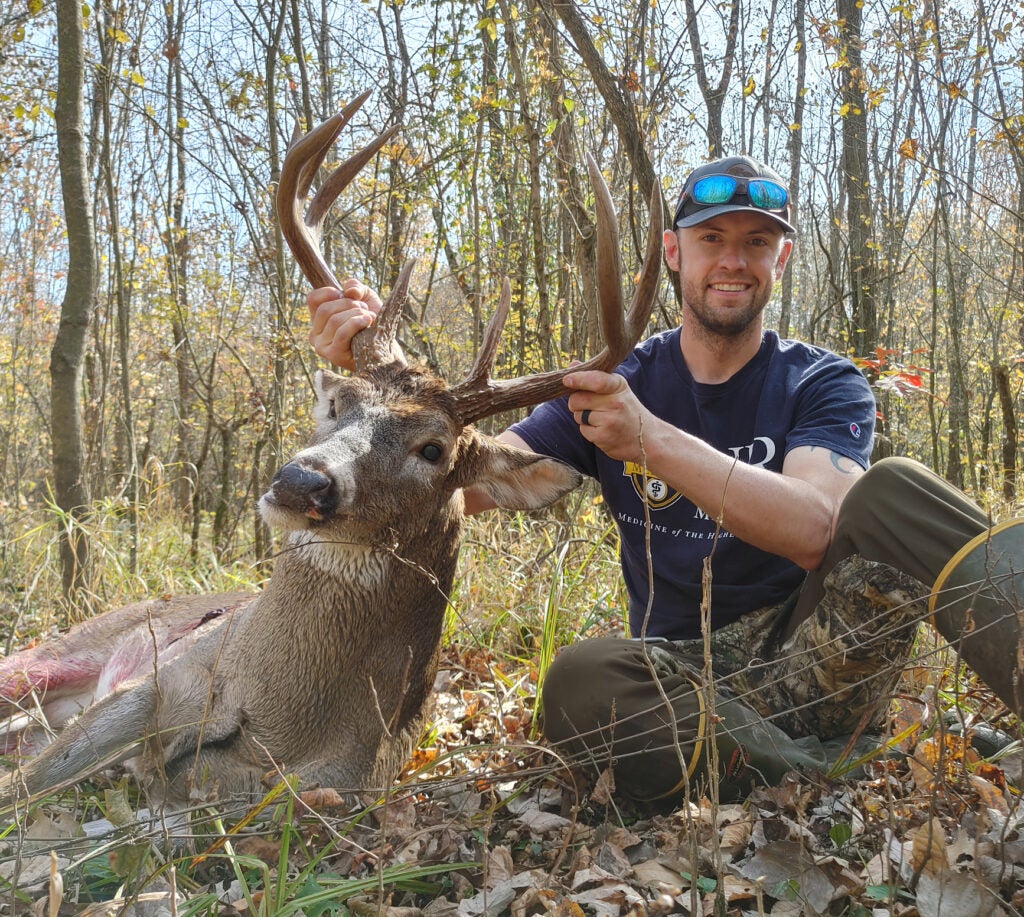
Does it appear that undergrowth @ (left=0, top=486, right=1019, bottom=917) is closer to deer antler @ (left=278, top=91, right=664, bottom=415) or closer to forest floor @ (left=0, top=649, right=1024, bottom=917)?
forest floor @ (left=0, top=649, right=1024, bottom=917)

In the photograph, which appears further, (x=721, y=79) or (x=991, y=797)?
(x=721, y=79)

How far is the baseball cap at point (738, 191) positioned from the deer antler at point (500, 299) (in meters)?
0.77

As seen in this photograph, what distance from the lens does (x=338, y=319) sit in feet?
12.8

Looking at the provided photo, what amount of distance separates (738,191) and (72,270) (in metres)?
4.75

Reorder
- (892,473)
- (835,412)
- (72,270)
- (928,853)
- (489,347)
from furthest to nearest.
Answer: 1. (72,270)
2. (835,412)
3. (489,347)
4. (892,473)
5. (928,853)

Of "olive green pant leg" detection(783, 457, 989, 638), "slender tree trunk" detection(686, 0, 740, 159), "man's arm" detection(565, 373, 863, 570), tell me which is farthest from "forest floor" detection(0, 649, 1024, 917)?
"slender tree trunk" detection(686, 0, 740, 159)

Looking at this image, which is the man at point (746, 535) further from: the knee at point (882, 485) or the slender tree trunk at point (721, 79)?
the slender tree trunk at point (721, 79)

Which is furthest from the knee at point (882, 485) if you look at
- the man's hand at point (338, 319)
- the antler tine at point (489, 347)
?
the man's hand at point (338, 319)

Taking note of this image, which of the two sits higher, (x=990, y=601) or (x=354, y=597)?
(x=990, y=601)

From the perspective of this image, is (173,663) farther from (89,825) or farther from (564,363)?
(564,363)

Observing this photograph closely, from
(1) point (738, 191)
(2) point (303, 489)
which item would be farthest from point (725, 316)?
(2) point (303, 489)

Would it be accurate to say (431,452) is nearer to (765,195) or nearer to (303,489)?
(303,489)

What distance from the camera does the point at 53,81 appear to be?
10.2 metres

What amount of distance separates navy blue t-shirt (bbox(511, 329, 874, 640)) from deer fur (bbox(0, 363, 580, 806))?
0.45 meters
